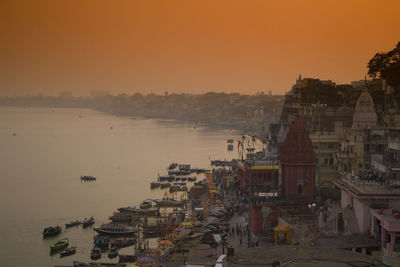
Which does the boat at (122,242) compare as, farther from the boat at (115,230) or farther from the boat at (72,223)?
the boat at (72,223)

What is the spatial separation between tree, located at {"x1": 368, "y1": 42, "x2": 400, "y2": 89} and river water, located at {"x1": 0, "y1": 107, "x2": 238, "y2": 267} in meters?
12.6

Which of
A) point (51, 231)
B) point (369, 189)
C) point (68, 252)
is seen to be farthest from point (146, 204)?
point (369, 189)

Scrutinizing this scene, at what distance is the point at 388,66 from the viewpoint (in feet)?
86.0

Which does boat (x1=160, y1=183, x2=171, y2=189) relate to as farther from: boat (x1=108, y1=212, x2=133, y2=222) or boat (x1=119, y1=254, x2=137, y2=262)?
boat (x1=119, y1=254, x2=137, y2=262)

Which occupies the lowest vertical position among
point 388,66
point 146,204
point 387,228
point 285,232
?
point 146,204

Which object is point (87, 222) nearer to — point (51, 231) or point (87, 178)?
point (51, 231)

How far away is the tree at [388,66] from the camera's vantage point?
25516 millimetres

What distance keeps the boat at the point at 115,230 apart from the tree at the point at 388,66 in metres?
11.8

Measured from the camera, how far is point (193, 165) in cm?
4722

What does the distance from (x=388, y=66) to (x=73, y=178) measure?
2277 cm

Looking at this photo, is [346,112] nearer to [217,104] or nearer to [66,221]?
[66,221]

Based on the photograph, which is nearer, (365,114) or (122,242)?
(122,242)

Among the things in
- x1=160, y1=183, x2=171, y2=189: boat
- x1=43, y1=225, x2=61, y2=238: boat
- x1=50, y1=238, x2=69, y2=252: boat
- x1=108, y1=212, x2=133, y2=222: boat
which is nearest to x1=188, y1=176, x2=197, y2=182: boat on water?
x1=160, y1=183, x2=171, y2=189: boat

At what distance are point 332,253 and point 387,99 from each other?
22951 millimetres
